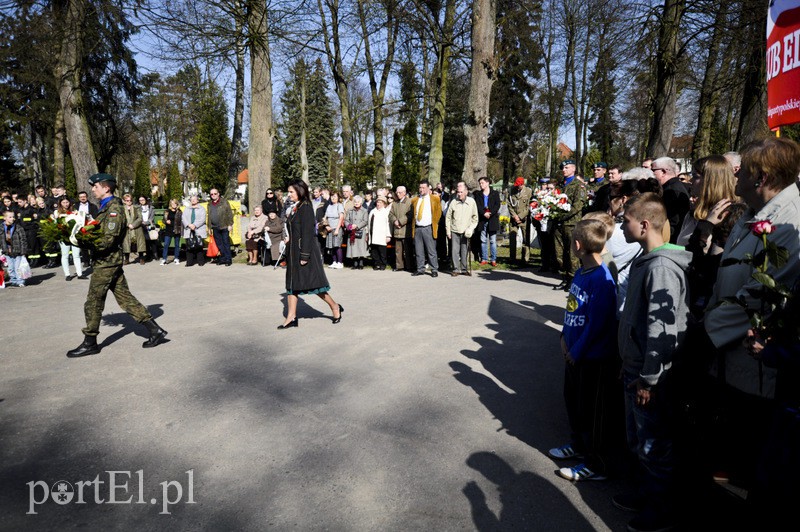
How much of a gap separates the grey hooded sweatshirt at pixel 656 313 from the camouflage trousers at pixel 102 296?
5.93 m

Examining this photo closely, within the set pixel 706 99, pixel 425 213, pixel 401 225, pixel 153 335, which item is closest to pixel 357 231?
pixel 401 225

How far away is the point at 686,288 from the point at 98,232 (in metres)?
6.41

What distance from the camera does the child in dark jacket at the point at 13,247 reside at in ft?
37.8

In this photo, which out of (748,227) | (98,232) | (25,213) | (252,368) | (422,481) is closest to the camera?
(748,227)

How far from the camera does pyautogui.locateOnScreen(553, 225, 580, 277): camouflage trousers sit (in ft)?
30.3

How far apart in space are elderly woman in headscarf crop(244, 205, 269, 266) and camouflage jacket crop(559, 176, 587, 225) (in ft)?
27.2

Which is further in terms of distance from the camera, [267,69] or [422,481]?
[267,69]

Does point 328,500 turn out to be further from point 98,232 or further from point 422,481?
point 98,232

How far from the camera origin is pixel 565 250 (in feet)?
31.4

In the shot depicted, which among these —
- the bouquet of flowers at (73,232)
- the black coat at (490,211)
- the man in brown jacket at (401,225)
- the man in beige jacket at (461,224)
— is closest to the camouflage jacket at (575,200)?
the man in beige jacket at (461,224)

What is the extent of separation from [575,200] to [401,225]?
4.65 m

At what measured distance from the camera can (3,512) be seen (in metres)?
3.25

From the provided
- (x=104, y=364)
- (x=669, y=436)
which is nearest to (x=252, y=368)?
(x=104, y=364)

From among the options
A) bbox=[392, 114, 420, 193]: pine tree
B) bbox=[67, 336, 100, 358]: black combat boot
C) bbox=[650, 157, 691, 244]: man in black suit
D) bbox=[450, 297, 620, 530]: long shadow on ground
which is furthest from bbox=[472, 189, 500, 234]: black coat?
bbox=[392, 114, 420, 193]: pine tree
